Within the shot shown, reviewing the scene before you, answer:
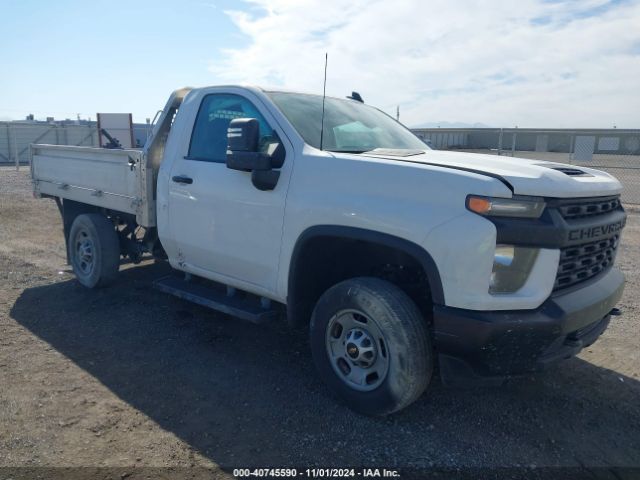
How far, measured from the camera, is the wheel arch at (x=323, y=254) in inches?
124

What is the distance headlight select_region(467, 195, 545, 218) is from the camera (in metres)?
2.80

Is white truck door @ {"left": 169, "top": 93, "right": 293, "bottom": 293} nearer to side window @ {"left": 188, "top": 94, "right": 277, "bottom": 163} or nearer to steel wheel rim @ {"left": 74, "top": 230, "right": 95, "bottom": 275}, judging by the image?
side window @ {"left": 188, "top": 94, "right": 277, "bottom": 163}

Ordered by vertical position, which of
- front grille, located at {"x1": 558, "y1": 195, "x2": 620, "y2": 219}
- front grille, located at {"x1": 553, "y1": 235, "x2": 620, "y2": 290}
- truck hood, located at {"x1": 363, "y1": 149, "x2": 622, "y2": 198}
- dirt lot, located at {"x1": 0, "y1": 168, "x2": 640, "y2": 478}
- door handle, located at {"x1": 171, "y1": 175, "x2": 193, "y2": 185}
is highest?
truck hood, located at {"x1": 363, "y1": 149, "x2": 622, "y2": 198}

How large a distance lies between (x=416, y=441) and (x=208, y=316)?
2668mm

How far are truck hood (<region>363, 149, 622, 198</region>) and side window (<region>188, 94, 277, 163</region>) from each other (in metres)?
1.25

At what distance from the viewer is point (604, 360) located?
169 inches

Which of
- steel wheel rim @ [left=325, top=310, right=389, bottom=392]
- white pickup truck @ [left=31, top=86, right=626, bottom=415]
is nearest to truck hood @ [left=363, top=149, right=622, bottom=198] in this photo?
white pickup truck @ [left=31, top=86, right=626, bottom=415]

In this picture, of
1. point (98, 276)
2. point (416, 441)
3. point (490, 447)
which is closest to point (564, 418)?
point (490, 447)

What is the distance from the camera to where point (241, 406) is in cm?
358

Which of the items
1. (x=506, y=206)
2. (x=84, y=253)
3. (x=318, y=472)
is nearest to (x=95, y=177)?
(x=84, y=253)

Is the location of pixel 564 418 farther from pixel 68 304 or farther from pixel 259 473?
pixel 68 304

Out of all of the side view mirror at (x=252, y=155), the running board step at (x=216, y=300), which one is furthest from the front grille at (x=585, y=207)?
the running board step at (x=216, y=300)

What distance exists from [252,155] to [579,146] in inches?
466

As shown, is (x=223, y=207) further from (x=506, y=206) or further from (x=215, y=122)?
(x=506, y=206)
